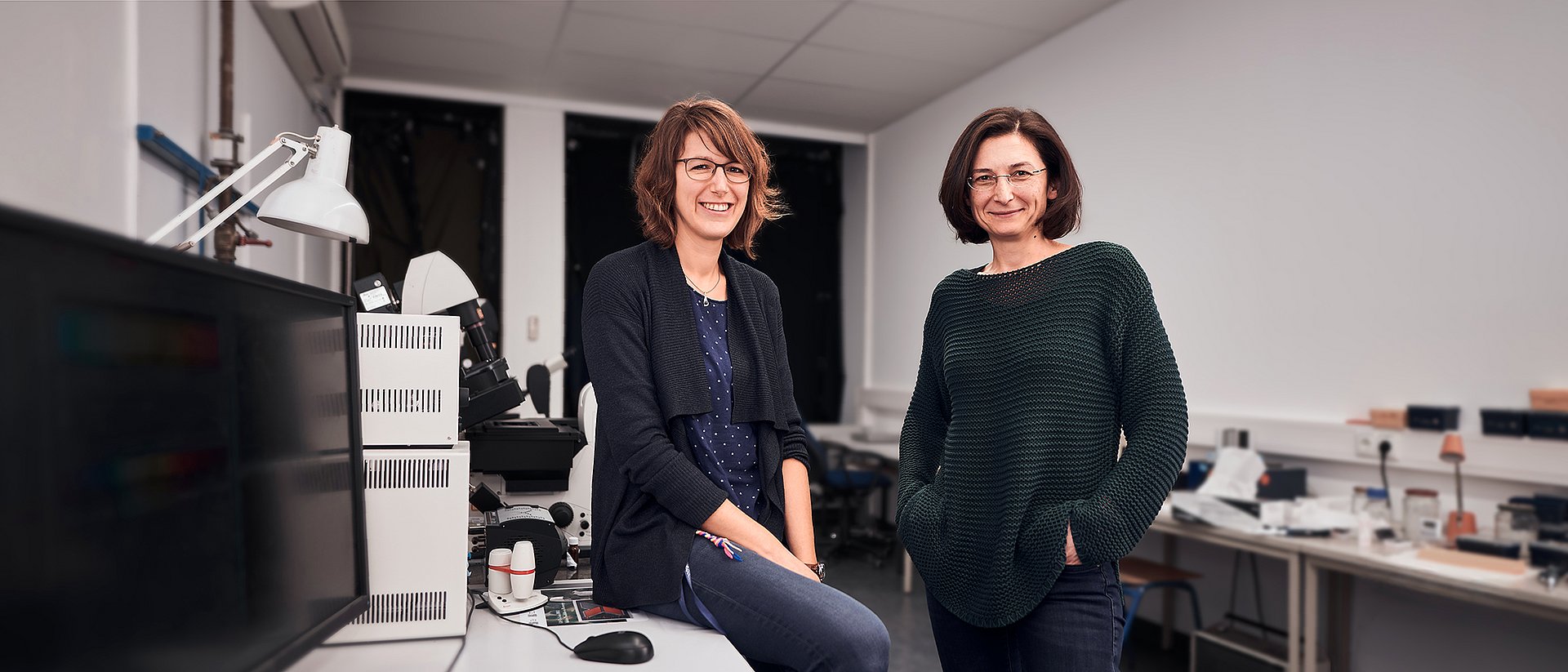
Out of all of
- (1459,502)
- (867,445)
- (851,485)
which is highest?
(1459,502)

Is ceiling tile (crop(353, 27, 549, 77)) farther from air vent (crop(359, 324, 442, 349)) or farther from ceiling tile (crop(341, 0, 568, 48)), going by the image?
air vent (crop(359, 324, 442, 349))

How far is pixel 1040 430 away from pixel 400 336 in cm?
90

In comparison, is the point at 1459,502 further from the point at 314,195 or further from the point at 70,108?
the point at 70,108

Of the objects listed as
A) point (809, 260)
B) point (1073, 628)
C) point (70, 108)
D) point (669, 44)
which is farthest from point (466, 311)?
point (809, 260)

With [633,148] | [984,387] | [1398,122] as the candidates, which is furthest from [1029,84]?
[984,387]

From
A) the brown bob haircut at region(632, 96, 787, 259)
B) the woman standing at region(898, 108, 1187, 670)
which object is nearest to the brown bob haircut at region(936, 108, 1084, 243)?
the woman standing at region(898, 108, 1187, 670)

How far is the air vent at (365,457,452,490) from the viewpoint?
1106mm

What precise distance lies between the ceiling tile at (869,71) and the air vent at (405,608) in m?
3.59

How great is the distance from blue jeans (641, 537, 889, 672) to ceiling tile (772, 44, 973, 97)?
348cm

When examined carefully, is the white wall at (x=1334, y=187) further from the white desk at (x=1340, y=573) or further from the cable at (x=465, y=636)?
the cable at (x=465, y=636)

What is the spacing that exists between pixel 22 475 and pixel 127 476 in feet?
0.32

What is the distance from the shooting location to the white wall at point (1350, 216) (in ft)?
7.89

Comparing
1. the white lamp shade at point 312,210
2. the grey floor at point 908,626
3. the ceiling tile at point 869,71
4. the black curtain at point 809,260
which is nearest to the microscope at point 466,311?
the white lamp shade at point 312,210

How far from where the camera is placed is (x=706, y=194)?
1.38 m
